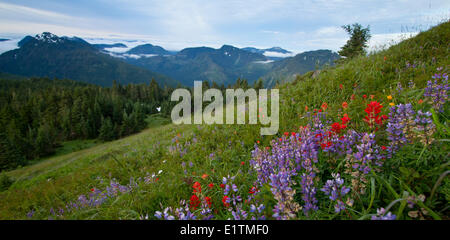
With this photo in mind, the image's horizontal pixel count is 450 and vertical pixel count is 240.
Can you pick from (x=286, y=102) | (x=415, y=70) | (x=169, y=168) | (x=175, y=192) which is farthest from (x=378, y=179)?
(x=415, y=70)

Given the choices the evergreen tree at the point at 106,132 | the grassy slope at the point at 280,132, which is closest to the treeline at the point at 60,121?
the evergreen tree at the point at 106,132

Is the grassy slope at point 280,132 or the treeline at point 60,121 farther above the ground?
the grassy slope at point 280,132

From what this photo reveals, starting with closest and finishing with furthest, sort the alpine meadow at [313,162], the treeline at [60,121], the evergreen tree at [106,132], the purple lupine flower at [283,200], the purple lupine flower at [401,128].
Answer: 1. the purple lupine flower at [283,200]
2. the alpine meadow at [313,162]
3. the purple lupine flower at [401,128]
4. the treeline at [60,121]
5. the evergreen tree at [106,132]

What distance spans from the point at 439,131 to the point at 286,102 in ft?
14.2

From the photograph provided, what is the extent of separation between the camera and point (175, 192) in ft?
10.4

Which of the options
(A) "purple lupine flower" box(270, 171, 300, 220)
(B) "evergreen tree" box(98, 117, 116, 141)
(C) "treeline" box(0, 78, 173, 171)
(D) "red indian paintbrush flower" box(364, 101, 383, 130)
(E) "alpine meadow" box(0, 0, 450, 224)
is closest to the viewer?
(A) "purple lupine flower" box(270, 171, 300, 220)

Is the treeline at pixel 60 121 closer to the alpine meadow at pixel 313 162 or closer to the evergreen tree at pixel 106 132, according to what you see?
the evergreen tree at pixel 106 132

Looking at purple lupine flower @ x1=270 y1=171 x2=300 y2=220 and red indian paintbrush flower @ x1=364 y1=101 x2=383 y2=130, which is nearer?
purple lupine flower @ x1=270 y1=171 x2=300 y2=220

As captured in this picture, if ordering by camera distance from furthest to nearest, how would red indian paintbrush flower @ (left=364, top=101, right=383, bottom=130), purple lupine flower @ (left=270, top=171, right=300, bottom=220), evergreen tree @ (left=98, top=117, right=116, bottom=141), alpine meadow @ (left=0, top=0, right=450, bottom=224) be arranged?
evergreen tree @ (left=98, top=117, right=116, bottom=141), red indian paintbrush flower @ (left=364, top=101, right=383, bottom=130), alpine meadow @ (left=0, top=0, right=450, bottom=224), purple lupine flower @ (left=270, top=171, right=300, bottom=220)

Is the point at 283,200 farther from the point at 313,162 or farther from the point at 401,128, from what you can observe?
the point at 401,128

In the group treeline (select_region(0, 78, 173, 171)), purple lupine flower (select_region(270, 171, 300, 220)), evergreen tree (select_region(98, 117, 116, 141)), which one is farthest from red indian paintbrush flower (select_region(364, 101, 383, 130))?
evergreen tree (select_region(98, 117, 116, 141))

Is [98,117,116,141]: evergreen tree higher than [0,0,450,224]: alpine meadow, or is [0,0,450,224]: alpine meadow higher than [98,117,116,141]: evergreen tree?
[0,0,450,224]: alpine meadow

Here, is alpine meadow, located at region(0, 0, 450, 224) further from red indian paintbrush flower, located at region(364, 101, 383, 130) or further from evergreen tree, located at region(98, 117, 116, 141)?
evergreen tree, located at region(98, 117, 116, 141)
